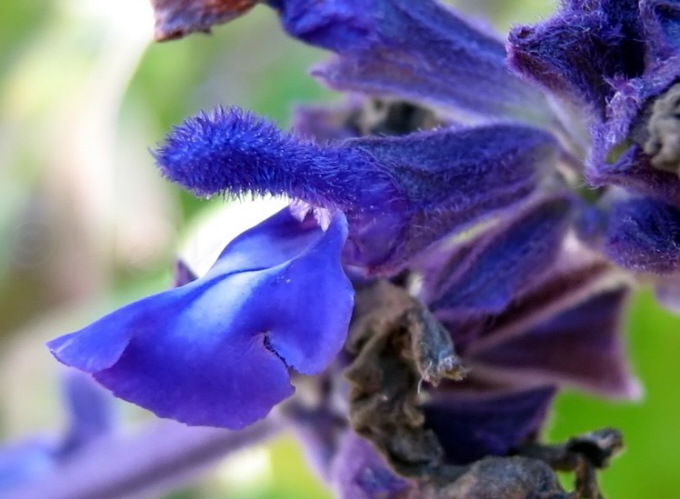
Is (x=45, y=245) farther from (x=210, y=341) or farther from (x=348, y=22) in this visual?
(x=210, y=341)

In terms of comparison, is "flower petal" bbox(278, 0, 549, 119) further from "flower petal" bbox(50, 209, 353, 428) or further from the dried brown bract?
"flower petal" bbox(50, 209, 353, 428)

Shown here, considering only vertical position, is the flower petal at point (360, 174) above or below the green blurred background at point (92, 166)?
above

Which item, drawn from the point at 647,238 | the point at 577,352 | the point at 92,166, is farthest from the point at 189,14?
the point at 92,166

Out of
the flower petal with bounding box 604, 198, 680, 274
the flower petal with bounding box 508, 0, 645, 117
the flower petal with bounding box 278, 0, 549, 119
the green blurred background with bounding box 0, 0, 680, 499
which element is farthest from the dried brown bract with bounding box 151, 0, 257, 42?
the green blurred background with bounding box 0, 0, 680, 499

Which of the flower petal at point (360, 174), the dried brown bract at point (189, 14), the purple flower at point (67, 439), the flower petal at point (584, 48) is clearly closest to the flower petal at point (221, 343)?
the flower petal at point (360, 174)

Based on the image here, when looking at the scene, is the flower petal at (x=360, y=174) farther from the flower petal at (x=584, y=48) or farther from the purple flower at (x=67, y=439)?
the purple flower at (x=67, y=439)

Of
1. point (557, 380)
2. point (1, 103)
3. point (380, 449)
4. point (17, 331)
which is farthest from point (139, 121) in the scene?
point (380, 449)
